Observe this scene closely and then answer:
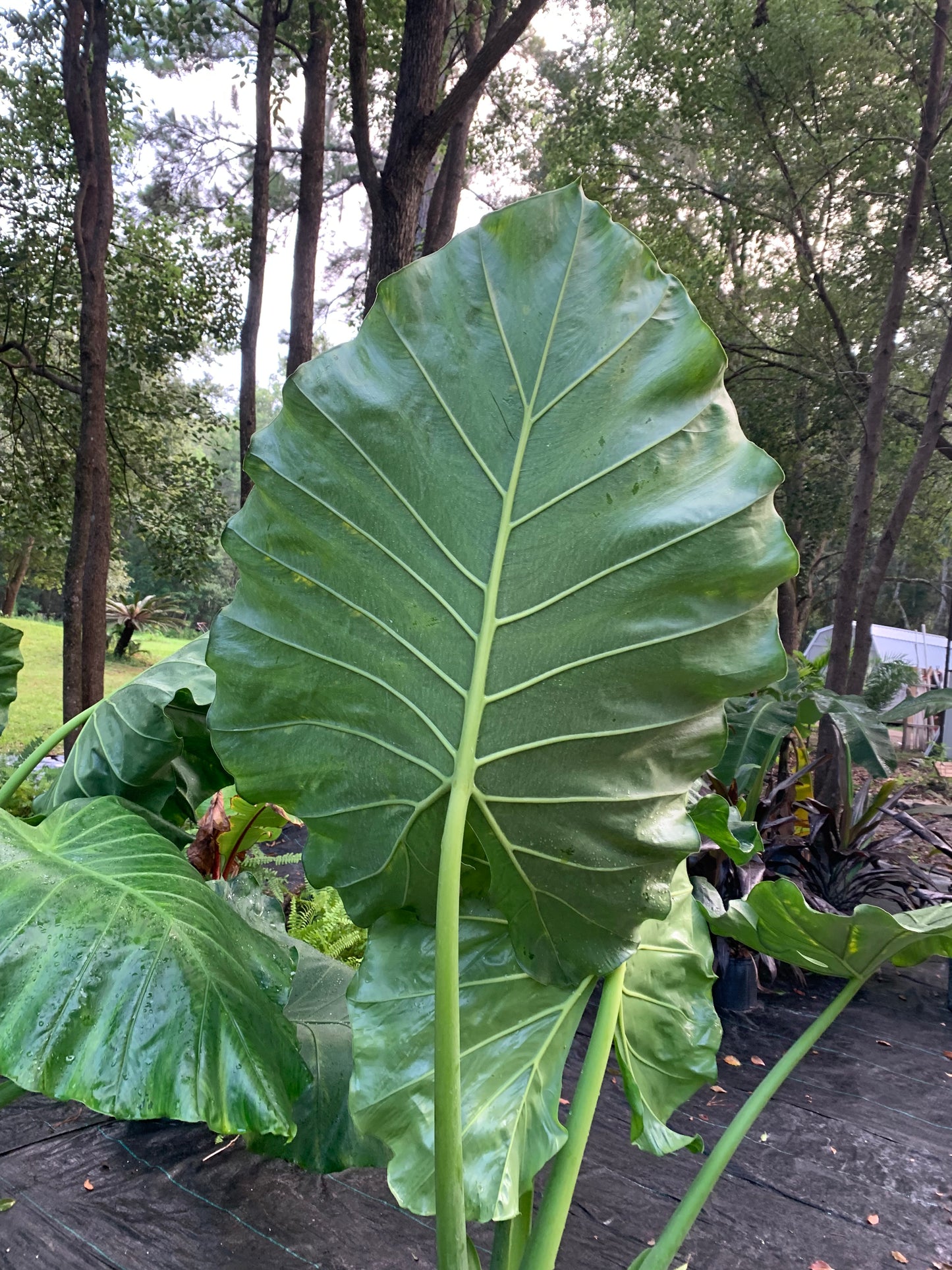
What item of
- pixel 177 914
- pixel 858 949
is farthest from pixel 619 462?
pixel 858 949

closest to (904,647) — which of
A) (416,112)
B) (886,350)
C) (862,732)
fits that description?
(886,350)

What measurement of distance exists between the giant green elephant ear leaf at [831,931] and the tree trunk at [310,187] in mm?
3782

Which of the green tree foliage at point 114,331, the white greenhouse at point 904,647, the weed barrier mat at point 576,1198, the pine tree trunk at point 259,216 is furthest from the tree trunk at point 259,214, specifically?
the white greenhouse at point 904,647

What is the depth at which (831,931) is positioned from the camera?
88cm

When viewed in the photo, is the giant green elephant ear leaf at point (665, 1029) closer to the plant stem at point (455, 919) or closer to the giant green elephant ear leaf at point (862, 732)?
the plant stem at point (455, 919)

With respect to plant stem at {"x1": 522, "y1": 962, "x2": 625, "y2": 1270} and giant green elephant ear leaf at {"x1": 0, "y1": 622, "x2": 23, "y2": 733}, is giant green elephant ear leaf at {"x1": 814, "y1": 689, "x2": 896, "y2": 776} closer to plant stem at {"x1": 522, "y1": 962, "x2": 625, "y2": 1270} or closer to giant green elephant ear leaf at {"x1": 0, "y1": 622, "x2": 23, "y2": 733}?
plant stem at {"x1": 522, "y1": 962, "x2": 625, "y2": 1270}

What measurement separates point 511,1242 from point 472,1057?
243mm

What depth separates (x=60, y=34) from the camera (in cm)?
486

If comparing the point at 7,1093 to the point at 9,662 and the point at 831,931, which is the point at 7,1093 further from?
the point at 831,931

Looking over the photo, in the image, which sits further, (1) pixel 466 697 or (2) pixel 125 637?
(2) pixel 125 637

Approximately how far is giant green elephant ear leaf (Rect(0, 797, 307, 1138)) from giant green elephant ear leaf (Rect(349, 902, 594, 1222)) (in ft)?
0.28

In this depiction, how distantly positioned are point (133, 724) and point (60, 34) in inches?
226

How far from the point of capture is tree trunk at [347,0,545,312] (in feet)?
9.06

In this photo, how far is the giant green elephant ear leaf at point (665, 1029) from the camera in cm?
79
